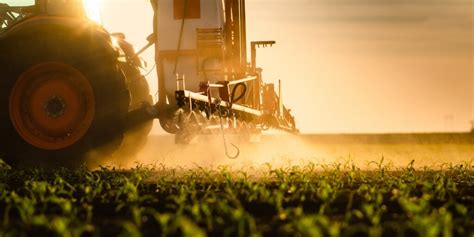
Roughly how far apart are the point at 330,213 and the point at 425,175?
314cm

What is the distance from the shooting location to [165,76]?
10.5m

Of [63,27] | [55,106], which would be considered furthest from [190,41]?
[55,106]

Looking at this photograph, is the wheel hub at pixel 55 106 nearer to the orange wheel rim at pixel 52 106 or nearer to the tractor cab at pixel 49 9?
the orange wheel rim at pixel 52 106

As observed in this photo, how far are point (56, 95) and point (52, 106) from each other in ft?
0.46

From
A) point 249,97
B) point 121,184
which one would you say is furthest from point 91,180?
point 249,97

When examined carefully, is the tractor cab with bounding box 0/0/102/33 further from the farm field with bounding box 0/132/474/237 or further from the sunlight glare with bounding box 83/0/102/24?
the farm field with bounding box 0/132/474/237

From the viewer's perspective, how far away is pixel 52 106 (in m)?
8.84

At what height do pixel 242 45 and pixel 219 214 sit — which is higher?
pixel 242 45

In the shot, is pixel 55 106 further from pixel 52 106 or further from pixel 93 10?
pixel 93 10

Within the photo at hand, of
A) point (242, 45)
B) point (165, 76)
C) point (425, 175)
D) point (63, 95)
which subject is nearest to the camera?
point (425, 175)

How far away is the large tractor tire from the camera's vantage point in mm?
8750

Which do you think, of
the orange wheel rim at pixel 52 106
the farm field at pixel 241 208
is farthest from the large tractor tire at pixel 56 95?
the farm field at pixel 241 208

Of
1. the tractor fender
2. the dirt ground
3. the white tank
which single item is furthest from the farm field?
the white tank

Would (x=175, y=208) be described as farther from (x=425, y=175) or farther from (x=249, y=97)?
(x=249, y=97)
